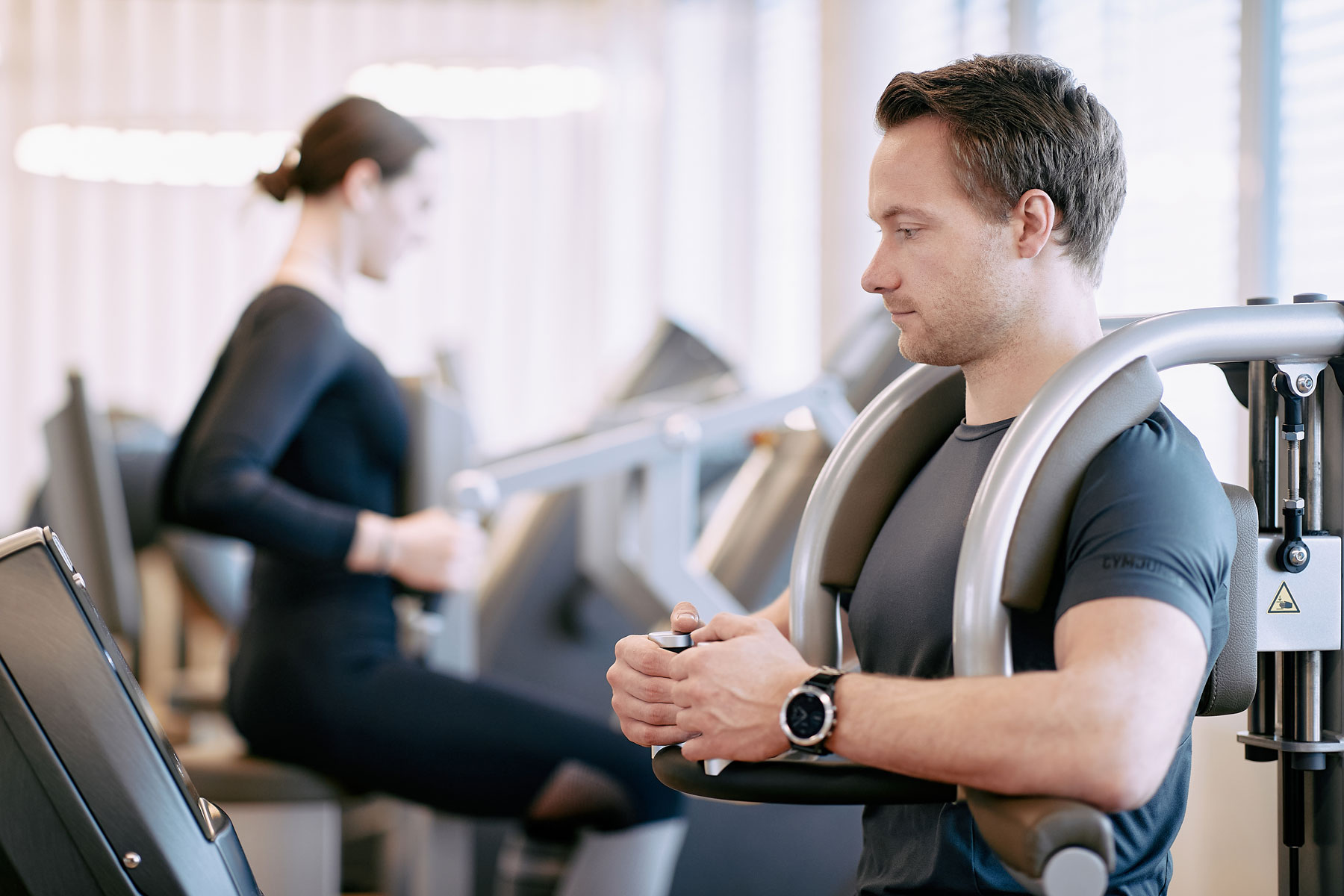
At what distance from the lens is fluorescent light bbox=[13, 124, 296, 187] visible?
3.83 m

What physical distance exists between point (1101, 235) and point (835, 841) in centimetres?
154

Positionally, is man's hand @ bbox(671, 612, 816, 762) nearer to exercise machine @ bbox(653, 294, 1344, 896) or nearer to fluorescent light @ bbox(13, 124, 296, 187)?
exercise machine @ bbox(653, 294, 1344, 896)

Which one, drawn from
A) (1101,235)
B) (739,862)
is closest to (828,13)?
(739,862)

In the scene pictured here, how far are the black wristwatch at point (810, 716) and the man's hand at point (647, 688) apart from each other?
0.12 meters

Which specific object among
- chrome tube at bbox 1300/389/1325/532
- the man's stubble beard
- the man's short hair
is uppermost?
the man's short hair

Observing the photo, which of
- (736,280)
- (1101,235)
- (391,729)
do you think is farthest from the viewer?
(736,280)

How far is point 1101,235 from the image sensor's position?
1.15 metres

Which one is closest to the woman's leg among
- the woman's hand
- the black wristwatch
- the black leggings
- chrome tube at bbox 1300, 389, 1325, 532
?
the black leggings

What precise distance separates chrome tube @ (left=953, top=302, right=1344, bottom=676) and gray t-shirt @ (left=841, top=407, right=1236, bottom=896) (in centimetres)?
6

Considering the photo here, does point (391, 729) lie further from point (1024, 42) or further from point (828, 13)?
point (828, 13)

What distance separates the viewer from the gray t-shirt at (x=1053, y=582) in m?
0.92

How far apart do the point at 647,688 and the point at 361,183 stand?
1213 mm

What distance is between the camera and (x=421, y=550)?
190 centimetres

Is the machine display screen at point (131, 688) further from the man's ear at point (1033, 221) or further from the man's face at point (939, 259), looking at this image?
the man's ear at point (1033, 221)
